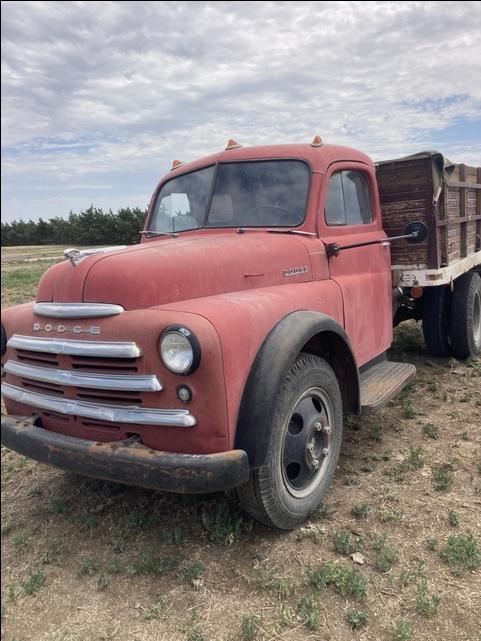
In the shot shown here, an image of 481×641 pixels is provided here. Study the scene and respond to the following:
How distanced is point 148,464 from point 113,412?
312mm

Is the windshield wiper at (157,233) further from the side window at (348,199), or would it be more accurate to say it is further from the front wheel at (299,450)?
the front wheel at (299,450)

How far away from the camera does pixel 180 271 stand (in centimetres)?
280

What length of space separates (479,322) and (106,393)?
16.1 ft

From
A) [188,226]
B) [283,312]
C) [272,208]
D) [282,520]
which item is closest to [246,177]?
[272,208]

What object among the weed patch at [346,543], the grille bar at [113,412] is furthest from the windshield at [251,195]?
the weed patch at [346,543]

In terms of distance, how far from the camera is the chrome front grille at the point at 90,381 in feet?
7.86

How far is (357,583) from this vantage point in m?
2.42

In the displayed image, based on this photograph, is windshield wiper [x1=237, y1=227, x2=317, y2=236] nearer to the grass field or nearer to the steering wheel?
the steering wheel

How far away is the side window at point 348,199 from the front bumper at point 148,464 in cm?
209

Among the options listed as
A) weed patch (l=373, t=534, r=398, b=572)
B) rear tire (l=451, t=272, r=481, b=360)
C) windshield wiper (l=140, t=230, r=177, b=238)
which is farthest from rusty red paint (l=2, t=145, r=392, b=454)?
rear tire (l=451, t=272, r=481, b=360)

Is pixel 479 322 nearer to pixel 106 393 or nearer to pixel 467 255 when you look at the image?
pixel 467 255

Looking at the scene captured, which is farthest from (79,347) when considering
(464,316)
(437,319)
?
(464,316)

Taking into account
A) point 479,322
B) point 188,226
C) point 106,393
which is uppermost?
point 188,226

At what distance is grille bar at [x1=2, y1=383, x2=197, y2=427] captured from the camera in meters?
2.35
